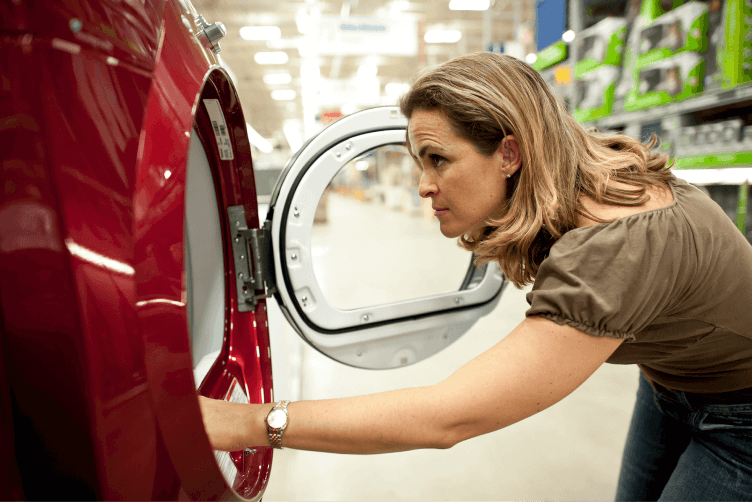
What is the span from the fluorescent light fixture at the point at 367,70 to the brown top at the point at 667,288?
1324cm

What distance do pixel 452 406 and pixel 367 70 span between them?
14061 mm

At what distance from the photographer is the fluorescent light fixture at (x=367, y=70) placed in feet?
42.7

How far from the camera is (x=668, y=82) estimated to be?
95.2 inches

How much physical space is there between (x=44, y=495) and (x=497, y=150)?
2.61ft

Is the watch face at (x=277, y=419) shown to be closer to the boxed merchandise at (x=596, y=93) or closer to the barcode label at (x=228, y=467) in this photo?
the barcode label at (x=228, y=467)

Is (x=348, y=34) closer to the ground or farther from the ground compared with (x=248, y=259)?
farther from the ground

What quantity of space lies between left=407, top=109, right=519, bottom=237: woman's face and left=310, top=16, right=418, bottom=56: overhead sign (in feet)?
23.2

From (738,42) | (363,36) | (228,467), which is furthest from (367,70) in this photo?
(228,467)

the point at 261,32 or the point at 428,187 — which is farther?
the point at 261,32

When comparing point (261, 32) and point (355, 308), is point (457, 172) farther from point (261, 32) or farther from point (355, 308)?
point (261, 32)

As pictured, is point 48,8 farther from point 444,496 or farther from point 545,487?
point 545,487

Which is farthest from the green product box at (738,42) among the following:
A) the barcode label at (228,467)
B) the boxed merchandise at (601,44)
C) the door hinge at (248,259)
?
the barcode label at (228,467)

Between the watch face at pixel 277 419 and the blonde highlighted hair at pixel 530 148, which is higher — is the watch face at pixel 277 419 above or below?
below

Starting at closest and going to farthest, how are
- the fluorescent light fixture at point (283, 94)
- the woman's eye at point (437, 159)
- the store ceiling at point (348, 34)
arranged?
the woman's eye at point (437, 159)
the store ceiling at point (348, 34)
the fluorescent light fixture at point (283, 94)
